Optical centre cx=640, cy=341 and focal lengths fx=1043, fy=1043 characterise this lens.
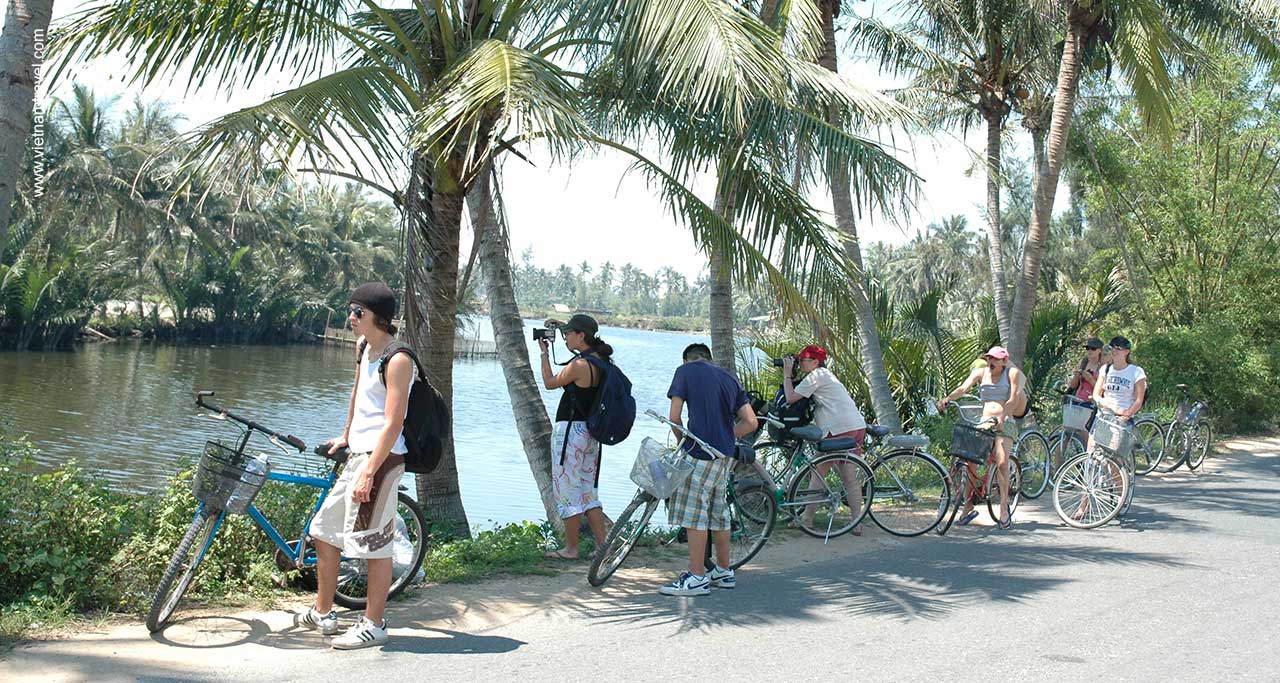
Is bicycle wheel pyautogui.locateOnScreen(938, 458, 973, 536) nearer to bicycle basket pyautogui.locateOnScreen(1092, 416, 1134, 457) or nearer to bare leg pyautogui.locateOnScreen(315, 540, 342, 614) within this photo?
bicycle basket pyautogui.locateOnScreen(1092, 416, 1134, 457)

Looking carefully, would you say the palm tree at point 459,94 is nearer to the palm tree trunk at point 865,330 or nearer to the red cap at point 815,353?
the red cap at point 815,353

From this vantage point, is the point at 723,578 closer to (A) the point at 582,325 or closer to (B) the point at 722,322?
(A) the point at 582,325

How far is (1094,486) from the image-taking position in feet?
30.7

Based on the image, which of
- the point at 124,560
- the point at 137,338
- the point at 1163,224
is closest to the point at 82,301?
the point at 137,338

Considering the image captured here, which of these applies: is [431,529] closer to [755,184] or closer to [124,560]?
[124,560]

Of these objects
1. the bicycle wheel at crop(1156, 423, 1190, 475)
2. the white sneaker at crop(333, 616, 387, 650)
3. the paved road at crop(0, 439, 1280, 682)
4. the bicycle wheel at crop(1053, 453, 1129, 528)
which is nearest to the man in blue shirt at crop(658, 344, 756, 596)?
the paved road at crop(0, 439, 1280, 682)

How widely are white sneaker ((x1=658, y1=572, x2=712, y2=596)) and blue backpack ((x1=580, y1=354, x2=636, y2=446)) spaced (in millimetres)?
1007

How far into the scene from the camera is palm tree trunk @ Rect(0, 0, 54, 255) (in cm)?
533

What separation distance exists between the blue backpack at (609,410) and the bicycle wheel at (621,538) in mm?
444

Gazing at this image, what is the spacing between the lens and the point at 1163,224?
20.7 m

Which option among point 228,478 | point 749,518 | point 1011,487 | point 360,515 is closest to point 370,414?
point 360,515

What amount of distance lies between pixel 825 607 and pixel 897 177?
3713 millimetres

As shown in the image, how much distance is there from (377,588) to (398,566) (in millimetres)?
795

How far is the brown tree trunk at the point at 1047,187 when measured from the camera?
15.4 m
